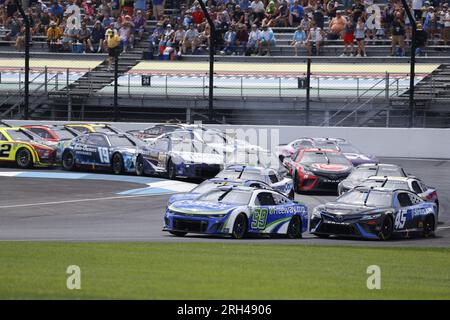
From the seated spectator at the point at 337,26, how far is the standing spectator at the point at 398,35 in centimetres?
197

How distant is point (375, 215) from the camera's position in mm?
22750

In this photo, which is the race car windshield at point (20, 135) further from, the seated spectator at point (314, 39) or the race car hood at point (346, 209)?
the race car hood at point (346, 209)

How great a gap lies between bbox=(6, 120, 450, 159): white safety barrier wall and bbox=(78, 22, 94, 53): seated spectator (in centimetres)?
1033

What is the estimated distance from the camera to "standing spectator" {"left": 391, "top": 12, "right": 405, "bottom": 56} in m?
42.0

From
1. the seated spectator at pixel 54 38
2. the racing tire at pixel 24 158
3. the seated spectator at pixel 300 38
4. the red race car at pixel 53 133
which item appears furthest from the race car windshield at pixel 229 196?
the seated spectator at pixel 54 38

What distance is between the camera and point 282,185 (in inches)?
1086

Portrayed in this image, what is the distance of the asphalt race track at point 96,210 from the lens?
2170 cm

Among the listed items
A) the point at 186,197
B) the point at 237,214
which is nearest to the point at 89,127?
the point at 186,197

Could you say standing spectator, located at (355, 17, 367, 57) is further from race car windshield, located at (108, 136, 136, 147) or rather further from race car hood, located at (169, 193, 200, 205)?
race car hood, located at (169, 193, 200, 205)

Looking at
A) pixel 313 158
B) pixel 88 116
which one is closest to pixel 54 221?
pixel 313 158

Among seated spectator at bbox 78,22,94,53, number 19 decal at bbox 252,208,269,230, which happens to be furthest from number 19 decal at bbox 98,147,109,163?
seated spectator at bbox 78,22,94,53

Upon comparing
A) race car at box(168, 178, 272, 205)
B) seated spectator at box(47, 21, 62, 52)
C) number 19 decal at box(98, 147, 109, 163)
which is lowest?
number 19 decal at box(98, 147, 109, 163)

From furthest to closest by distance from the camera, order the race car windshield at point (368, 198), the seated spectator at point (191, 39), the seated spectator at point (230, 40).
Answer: the seated spectator at point (191, 39)
the seated spectator at point (230, 40)
the race car windshield at point (368, 198)
